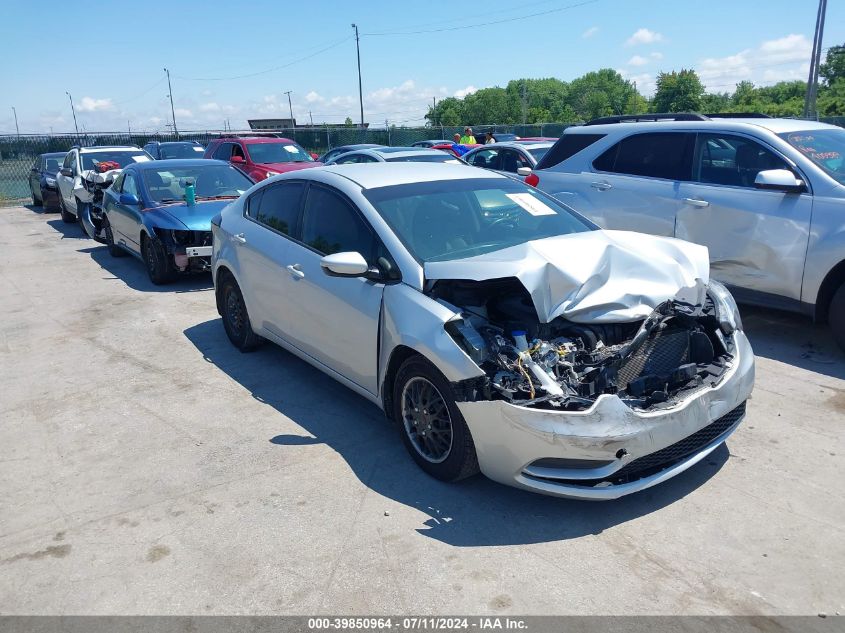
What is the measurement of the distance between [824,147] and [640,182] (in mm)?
1630

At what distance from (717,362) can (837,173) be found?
302 centimetres

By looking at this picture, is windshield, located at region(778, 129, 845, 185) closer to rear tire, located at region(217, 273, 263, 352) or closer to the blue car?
rear tire, located at region(217, 273, 263, 352)

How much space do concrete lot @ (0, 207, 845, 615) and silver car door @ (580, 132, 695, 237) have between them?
178 cm

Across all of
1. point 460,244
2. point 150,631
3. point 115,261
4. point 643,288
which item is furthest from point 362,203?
point 115,261

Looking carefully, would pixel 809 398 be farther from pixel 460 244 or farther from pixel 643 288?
pixel 460 244

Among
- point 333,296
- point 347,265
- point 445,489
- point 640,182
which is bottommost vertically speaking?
point 445,489

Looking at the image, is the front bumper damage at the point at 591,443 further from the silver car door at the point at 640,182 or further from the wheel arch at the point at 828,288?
the silver car door at the point at 640,182

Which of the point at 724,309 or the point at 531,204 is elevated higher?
the point at 531,204

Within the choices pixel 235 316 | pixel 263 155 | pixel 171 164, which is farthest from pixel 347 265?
pixel 263 155

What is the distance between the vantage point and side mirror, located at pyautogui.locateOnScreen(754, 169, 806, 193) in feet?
19.0

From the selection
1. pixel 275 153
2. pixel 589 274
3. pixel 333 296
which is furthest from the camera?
pixel 275 153

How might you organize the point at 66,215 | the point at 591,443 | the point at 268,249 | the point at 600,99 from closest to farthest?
1. the point at 591,443
2. the point at 268,249
3. the point at 66,215
4. the point at 600,99

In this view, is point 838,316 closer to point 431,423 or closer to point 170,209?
point 431,423

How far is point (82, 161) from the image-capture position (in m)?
15.8
